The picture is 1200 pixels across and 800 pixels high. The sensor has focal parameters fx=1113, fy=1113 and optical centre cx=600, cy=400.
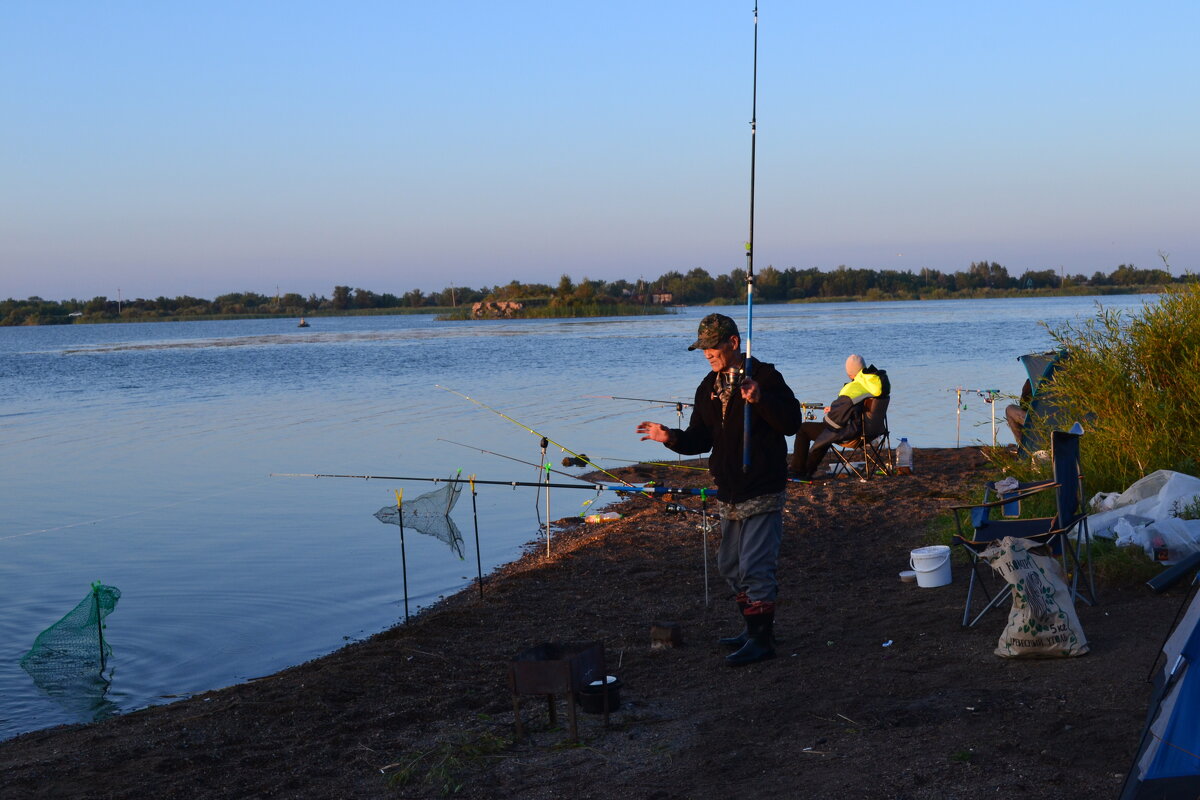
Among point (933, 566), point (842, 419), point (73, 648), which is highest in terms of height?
point (842, 419)

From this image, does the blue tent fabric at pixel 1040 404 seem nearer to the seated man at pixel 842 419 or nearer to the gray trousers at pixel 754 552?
the seated man at pixel 842 419

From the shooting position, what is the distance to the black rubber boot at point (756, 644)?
17.5ft

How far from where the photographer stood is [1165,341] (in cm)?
798

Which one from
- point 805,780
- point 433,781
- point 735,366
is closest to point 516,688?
point 433,781

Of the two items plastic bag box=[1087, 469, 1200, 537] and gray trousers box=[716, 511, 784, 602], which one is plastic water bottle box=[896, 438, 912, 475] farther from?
gray trousers box=[716, 511, 784, 602]

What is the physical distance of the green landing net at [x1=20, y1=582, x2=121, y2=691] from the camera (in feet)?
21.6

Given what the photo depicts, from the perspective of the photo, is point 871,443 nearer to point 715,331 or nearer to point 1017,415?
point 1017,415

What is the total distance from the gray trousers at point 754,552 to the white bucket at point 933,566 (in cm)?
161

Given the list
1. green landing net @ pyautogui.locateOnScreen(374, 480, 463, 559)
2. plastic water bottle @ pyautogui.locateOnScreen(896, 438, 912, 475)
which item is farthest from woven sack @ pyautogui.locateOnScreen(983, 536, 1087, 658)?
plastic water bottle @ pyautogui.locateOnScreen(896, 438, 912, 475)

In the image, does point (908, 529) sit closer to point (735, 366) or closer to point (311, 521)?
point (735, 366)

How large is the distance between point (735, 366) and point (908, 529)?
12.6ft

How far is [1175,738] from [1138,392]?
5.22 metres

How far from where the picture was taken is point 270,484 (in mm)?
13695

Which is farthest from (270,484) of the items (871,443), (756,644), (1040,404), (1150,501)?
(1150,501)
